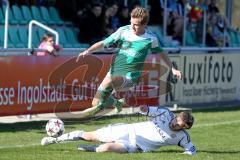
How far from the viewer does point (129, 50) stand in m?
12.9

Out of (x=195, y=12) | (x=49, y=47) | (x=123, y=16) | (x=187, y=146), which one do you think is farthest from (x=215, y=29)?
(x=187, y=146)

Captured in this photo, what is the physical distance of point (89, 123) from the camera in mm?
16391

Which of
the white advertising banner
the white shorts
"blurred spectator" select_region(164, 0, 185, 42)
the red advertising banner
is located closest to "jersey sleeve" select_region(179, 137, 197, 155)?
the white shorts

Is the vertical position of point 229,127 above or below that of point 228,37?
below

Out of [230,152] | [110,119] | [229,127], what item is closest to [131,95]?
[110,119]

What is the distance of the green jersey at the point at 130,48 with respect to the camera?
12703 millimetres

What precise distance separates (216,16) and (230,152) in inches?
623

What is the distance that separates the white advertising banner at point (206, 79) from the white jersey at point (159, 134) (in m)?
8.19

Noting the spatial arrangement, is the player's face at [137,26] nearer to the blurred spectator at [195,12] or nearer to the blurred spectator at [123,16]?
the blurred spectator at [123,16]

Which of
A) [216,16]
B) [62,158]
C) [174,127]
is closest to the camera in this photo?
[62,158]

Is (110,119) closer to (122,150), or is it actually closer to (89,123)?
(89,123)

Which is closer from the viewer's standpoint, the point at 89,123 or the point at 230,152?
the point at 230,152

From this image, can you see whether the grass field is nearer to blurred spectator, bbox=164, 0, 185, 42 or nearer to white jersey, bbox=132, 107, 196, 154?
white jersey, bbox=132, 107, 196, 154

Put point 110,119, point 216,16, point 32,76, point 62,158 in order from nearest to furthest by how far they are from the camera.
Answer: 1. point 62,158
2. point 32,76
3. point 110,119
4. point 216,16
